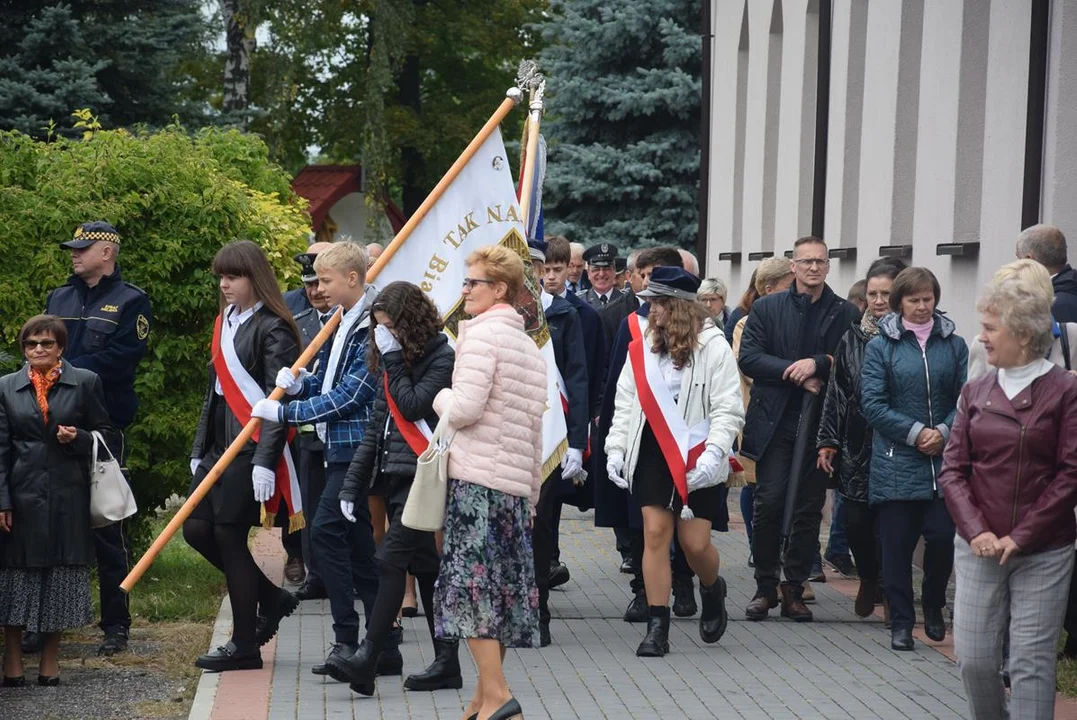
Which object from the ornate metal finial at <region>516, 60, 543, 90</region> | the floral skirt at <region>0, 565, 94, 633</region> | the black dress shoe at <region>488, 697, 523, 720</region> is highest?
the ornate metal finial at <region>516, 60, 543, 90</region>

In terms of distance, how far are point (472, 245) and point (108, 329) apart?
1985mm

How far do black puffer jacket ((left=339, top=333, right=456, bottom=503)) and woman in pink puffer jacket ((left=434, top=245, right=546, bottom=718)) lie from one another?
16.0 inches

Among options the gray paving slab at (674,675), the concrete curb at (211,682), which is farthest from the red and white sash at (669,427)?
the concrete curb at (211,682)

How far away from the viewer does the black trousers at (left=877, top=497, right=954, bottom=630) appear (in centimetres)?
923

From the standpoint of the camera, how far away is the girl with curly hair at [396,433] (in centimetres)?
760

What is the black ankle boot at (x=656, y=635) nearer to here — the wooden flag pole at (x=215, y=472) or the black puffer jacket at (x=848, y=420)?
the black puffer jacket at (x=848, y=420)

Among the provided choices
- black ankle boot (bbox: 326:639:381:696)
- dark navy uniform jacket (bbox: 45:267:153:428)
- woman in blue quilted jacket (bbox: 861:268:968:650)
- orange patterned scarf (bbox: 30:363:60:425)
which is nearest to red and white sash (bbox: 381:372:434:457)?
black ankle boot (bbox: 326:639:381:696)

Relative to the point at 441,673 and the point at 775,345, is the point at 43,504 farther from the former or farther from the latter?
the point at 775,345

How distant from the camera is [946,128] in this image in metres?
13.2

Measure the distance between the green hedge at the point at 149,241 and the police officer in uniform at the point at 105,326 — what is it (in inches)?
38.3

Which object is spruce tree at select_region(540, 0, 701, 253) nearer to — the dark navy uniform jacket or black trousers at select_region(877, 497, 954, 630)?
the dark navy uniform jacket

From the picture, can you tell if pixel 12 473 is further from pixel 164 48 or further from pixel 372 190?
pixel 372 190

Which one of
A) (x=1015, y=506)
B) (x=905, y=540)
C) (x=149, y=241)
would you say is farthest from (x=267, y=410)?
(x=905, y=540)

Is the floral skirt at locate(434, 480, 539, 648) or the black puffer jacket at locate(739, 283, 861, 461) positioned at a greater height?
the black puffer jacket at locate(739, 283, 861, 461)
